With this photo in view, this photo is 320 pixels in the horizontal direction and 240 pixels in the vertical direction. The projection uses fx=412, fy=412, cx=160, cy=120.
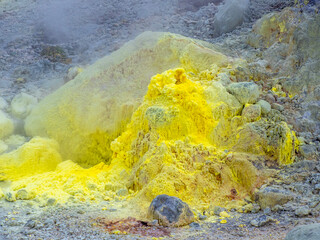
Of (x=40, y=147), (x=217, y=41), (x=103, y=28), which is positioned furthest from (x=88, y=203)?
(x=103, y=28)

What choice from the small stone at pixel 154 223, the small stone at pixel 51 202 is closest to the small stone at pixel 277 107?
the small stone at pixel 154 223

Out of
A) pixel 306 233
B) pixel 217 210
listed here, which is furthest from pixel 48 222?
pixel 306 233

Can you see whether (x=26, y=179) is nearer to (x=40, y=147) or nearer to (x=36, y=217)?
(x=40, y=147)

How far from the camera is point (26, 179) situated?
407cm

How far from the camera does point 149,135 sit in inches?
157

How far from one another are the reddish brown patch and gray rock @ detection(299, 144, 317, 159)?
4.77ft

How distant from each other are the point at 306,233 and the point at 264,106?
1.82m

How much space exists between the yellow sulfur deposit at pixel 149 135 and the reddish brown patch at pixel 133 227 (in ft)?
1.30

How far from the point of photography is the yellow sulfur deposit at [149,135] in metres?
3.57

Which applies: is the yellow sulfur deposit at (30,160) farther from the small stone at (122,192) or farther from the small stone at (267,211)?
the small stone at (267,211)

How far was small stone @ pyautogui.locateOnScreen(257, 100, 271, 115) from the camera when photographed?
391 cm

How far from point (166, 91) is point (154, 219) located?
145 centimetres

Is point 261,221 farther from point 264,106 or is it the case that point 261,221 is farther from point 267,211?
point 264,106

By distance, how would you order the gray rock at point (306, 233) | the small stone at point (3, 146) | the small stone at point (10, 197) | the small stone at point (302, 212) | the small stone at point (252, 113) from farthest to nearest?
1. the small stone at point (3, 146)
2. the small stone at point (252, 113)
3. the small stone at point (10, 197)
4. the small stone at point (302, 212)
5. the gray rock at point (306, 233)
